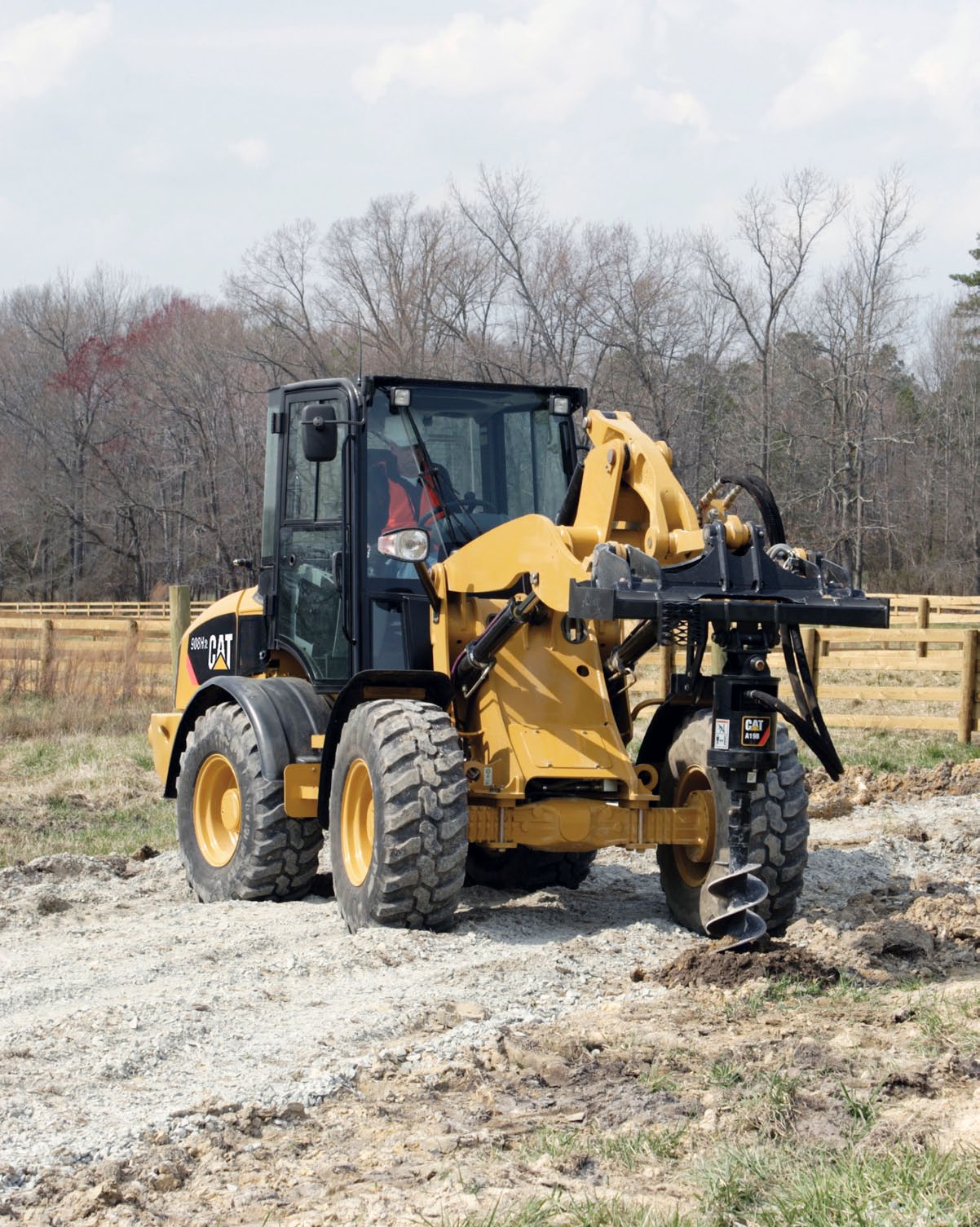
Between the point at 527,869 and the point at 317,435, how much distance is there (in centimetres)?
287

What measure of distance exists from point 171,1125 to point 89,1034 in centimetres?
101

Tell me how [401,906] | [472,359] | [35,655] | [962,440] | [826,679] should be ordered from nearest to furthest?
[401,906], [35,655], [826,679], [472,359], [962,440]

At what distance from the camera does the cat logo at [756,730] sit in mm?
5996

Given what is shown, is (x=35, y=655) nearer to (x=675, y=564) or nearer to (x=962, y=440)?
(x=675, y=564)

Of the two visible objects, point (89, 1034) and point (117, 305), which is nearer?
point (89, 1034)

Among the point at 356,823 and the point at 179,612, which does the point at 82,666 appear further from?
the point at 356,823

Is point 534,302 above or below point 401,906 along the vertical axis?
above

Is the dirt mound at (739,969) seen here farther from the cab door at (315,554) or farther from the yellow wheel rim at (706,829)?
the cab door at (315,554)

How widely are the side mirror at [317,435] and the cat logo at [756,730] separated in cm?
259

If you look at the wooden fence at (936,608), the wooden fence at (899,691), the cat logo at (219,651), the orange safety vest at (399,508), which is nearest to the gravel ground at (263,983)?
the cat logo at (219,651)

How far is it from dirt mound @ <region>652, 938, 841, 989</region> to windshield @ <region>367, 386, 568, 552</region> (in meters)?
2.58

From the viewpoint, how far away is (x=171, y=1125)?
4301mm

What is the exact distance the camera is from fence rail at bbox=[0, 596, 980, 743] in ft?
50.5

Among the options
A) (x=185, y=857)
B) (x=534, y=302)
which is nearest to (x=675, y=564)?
(x=185, y=857)
